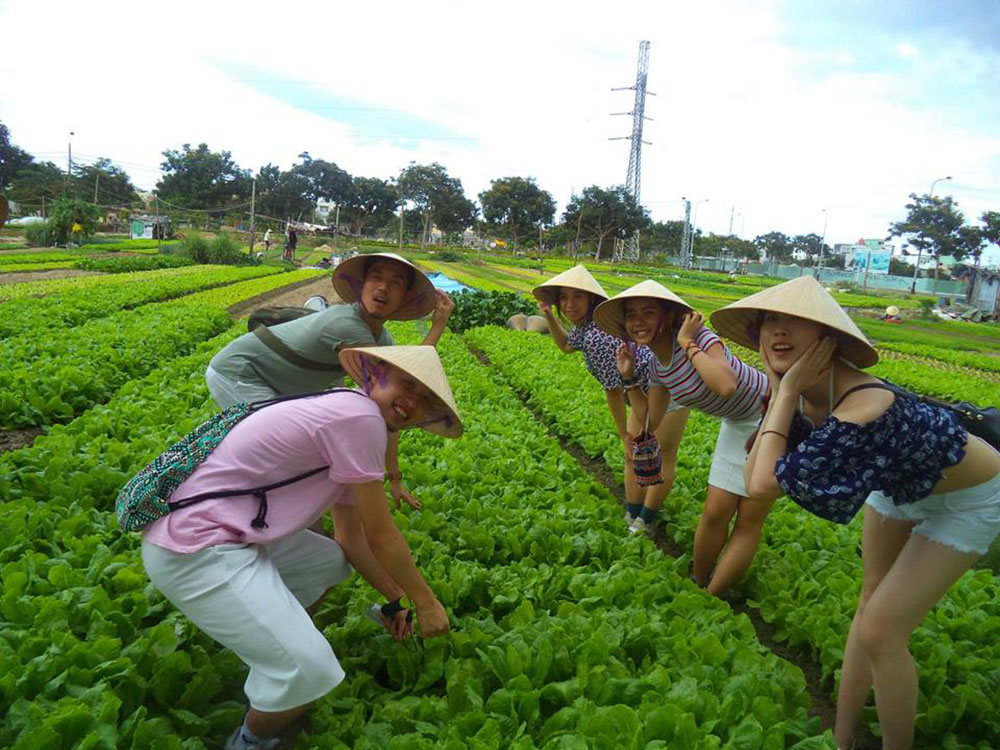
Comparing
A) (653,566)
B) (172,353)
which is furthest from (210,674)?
(172,353)

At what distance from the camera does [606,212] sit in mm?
58969

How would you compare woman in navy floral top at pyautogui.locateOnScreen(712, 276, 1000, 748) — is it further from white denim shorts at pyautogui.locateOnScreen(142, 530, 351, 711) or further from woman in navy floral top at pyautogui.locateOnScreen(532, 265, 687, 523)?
woman in navy floral top at pyautogui.locateOnScreen(532, 265, 687, 523)

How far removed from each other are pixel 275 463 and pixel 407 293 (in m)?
1.61

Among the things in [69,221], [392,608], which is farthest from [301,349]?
[69,221]

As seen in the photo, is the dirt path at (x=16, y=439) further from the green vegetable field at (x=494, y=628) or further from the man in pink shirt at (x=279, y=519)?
the man in pink shirt at (x=279, y=519)

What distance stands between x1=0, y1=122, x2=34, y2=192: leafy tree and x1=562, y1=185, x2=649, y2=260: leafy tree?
171 feet

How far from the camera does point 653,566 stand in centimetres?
418

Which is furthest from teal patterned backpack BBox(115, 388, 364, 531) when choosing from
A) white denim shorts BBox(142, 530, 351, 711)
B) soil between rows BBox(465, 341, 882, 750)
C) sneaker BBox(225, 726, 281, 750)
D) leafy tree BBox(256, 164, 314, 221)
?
leafy tree BBox(256, 164, 314, 221)

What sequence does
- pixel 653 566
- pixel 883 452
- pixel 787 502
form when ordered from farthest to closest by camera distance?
pixel 787 502, pixel 653 566, pixel 883 452

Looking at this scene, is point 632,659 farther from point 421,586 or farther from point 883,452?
point 883,452

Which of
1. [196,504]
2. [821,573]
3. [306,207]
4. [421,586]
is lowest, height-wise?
[821,573]

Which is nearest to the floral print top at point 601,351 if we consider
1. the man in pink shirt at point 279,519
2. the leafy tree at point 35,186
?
the man in pink shirt at point 279,519

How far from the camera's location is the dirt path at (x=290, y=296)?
19841 mm

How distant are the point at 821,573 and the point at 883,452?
8.00ft
